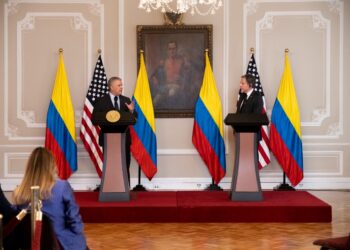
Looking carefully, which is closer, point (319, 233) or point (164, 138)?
point (319, 233)

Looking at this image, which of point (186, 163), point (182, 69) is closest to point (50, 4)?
point (182, 69)

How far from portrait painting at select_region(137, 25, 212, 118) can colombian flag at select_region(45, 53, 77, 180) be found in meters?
1.42

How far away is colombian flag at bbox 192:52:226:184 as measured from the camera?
10469 mm

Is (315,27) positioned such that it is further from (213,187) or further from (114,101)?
(114,101)

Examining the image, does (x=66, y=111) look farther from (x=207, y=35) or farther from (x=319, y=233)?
(x=319, y=233)

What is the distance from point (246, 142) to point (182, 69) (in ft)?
8.90

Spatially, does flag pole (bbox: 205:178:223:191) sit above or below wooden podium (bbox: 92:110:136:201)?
below

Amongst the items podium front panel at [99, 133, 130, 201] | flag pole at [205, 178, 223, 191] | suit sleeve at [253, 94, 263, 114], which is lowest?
flag pole at [205, 178, 223, 191]

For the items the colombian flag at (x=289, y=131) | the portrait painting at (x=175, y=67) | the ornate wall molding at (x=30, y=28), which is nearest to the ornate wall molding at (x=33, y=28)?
the ornate wall molding at (x=30, y=28)

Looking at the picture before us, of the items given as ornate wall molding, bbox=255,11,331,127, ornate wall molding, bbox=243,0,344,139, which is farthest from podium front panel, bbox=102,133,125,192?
ornate wall molding, bbox=255,11,331,127

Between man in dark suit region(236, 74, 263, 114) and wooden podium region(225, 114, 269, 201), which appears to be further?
man in dark suit region(236, 74, 263, 114)

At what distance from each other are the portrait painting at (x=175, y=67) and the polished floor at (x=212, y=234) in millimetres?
3170

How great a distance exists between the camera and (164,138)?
1072 centimetres

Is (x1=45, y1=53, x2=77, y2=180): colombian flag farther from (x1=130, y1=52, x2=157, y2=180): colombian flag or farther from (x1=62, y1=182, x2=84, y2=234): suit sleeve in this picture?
(x1=62, y1=182, x2=84, y2=234): suit sleeve
